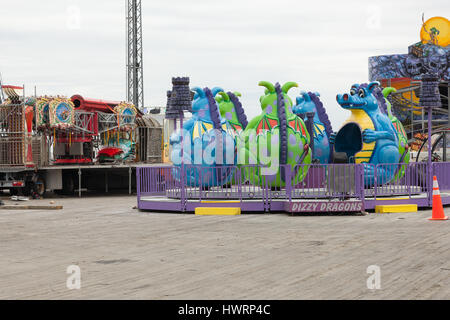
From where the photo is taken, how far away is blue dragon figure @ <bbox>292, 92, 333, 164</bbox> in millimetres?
26188

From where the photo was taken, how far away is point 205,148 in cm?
2209

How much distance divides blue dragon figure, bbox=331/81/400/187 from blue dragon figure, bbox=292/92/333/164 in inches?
117

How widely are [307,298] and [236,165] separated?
13.6m

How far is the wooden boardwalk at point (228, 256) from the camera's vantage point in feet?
28.7

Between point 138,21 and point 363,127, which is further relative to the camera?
point 138,21

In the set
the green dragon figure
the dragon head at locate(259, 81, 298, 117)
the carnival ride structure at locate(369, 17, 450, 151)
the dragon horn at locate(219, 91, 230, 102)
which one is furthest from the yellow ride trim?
the carnival ride structure at locate(369, 17, 450, 151)

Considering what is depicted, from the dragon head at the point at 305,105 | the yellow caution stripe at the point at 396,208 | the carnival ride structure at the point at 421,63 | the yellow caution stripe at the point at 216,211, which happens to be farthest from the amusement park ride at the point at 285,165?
the carnival ride structure at the point at 421,63

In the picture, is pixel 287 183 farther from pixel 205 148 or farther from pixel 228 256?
pixel 228 256

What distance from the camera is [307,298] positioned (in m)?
8.18

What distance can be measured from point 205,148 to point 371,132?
17.0 feet
